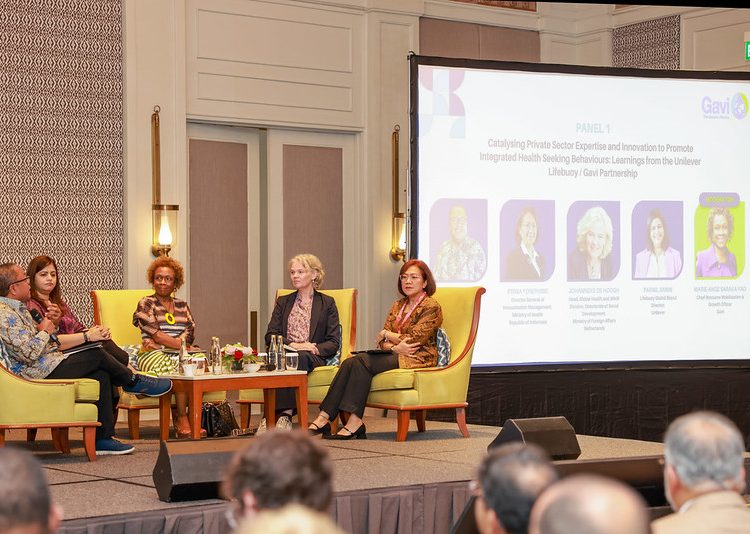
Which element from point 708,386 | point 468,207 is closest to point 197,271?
point 468,207

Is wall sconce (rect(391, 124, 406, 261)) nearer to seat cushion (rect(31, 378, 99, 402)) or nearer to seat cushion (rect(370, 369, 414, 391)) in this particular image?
seat cushion (rect(370, 369, 414, 391))

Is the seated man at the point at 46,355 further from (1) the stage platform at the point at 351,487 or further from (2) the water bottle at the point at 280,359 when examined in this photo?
(2) the water bottle at the point at 280,359

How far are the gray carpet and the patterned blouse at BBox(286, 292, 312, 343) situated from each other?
2.36ft

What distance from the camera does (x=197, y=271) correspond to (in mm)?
8672

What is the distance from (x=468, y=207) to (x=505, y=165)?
1.32 feet

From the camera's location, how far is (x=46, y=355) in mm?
5750

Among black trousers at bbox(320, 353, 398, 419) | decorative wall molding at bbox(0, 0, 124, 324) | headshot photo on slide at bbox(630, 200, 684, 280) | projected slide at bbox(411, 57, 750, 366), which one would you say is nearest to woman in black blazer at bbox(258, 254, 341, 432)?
black trousers at bbox(320, 353, 398, 419)

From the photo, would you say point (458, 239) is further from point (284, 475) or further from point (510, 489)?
point (284, 475)

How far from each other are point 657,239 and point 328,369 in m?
2.79

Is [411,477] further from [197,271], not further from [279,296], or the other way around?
[197,271]

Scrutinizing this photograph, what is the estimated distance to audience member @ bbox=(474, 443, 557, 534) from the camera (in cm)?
188

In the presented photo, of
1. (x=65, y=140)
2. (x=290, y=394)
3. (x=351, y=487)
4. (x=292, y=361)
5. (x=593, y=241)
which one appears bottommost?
(x=351, y=487)

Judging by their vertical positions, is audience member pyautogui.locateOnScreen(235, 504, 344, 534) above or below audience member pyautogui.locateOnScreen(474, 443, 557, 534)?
above

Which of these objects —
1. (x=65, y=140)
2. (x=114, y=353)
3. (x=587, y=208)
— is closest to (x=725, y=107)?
(x=587, y=208)
